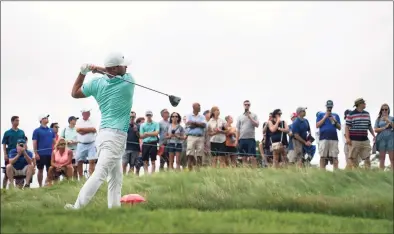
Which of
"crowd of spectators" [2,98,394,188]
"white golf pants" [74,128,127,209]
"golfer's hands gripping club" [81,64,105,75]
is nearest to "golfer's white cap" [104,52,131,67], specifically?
"golfer's hands gripping club" [81,64,105,75]

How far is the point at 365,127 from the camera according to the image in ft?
78.2

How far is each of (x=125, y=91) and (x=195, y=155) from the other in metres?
10.8

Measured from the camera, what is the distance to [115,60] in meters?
15.0

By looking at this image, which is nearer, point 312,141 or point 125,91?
point 125,91

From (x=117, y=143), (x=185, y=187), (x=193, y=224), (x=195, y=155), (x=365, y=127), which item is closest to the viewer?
(x=193, y=224)

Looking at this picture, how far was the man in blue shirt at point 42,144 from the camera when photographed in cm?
2584

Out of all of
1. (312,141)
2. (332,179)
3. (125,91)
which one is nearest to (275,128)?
(312,141)

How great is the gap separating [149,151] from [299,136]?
4.62 m

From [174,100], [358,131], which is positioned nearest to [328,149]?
[358,131]

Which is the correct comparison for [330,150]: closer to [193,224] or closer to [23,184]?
[23,184]

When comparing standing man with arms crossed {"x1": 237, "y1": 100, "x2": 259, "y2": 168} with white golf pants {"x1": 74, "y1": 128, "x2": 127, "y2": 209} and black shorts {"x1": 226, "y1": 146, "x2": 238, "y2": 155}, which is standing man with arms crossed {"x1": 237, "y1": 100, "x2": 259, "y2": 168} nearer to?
black shorts {"x1": 226, "y1": 146, "x2": 238, "y2": 155}

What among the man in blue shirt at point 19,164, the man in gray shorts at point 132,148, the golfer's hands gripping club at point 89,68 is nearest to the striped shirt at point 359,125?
the man in gray shorts at point 132,148

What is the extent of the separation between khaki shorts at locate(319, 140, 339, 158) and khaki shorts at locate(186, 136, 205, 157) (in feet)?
11.7

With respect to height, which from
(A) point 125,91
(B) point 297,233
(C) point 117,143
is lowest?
(B) point 297,233
